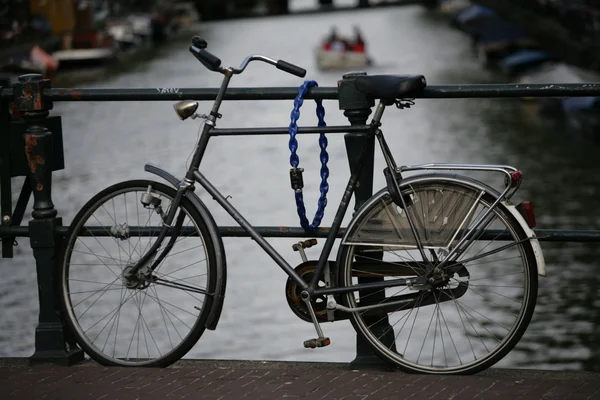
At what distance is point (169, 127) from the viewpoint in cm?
4125

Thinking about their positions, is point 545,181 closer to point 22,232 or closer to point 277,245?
point 277,245

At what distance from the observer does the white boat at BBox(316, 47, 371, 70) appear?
197ft

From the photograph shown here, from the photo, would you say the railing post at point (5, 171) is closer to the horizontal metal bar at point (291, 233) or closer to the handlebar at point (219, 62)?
the horizontal metal bar at point (291, 233)

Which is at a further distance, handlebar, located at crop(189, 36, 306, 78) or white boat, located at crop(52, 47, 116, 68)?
white boat, located at crop(52, 47, 116, 68)

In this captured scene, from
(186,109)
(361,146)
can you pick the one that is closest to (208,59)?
(186,109)

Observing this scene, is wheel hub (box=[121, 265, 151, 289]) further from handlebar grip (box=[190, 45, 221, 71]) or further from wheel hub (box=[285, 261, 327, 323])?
handlebar grip (box=[190, 45, 221, 71])

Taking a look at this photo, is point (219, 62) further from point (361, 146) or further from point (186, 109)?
point (361, 146)

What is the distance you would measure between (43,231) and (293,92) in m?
1.19

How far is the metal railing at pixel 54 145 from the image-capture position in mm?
4812

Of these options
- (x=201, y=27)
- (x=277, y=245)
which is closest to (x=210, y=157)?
(x=277, y=245)

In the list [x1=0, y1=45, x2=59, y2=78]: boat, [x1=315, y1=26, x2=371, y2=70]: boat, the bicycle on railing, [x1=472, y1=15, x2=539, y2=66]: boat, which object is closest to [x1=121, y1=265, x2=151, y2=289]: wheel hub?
the bicycle on railing

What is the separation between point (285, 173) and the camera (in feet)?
101

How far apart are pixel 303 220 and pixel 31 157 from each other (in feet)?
3.90

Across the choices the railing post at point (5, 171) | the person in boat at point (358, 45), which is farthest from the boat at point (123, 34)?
the railing post at point (5, 171)
